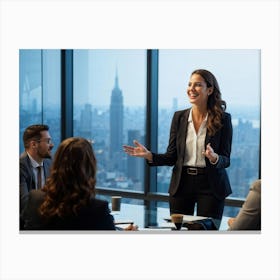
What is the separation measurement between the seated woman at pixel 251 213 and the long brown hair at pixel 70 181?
1.02 meters

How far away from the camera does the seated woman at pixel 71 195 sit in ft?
14.7

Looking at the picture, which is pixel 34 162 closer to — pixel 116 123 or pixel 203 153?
pixel 116 123

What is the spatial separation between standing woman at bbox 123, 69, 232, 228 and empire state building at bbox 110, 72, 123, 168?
39 cm

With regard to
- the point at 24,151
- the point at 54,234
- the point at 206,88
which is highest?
the point at 206,88

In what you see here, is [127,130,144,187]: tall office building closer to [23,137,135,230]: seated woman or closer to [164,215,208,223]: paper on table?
[164,215,208,223]: paper on table

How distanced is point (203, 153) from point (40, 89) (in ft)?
4.04

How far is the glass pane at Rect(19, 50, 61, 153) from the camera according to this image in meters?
4.92

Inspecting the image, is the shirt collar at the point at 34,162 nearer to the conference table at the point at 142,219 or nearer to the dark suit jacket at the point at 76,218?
the dark suit jacket at the point at 76,218

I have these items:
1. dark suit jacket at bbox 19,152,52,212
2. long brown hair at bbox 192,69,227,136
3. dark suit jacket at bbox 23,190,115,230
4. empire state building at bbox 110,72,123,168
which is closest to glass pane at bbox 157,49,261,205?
long brown hair at bbox 192,69,227,136
